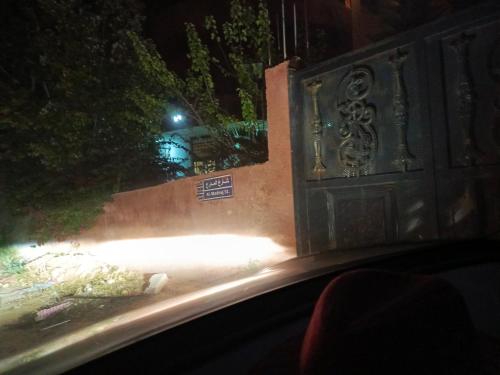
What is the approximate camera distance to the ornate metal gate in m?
3.89

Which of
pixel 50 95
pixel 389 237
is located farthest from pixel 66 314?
pixel 50 95

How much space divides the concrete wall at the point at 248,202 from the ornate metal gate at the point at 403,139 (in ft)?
0.71

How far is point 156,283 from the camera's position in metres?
5.88

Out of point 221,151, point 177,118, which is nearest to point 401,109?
point 221,151

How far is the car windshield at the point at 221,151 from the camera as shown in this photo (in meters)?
3.93

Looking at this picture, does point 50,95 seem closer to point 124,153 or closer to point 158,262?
point 124,153

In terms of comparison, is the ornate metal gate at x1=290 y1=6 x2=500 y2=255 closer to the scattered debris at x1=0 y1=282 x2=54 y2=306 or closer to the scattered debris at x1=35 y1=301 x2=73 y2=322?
the scattered debris at x1=35 y1=301 x2=73 y2=322

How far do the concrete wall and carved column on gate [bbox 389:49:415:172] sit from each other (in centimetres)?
147

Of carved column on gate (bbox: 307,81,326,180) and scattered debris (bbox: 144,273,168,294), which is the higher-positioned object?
carved column on gate (bbox: 307,81,326,180)

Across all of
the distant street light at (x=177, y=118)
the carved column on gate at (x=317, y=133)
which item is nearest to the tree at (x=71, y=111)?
the distant street light at (x=177, y=118)

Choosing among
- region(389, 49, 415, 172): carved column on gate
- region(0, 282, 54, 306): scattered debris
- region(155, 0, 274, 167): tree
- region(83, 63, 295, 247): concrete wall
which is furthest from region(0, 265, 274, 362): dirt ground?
region(155, 0, 274, 167): tree

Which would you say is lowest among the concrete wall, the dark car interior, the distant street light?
the dark car interior

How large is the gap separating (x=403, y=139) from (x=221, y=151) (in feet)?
13.7

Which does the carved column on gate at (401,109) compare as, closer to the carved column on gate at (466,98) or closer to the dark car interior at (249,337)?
the carved column on gate at (466,98)
